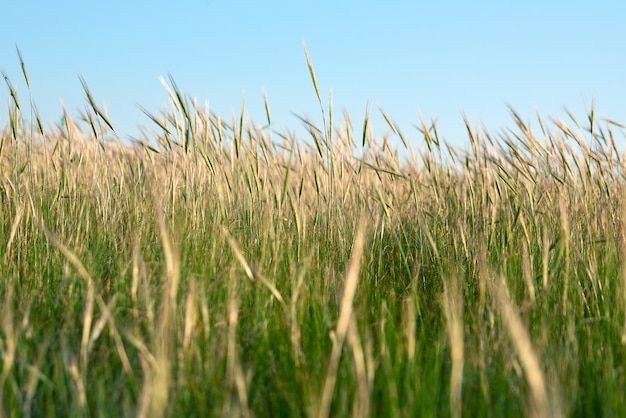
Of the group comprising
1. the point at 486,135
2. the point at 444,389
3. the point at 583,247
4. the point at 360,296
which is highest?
the point at 486,135

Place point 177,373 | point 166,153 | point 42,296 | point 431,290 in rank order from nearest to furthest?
point 177,373 → point 42,296 → point 431,290 → point 166,153

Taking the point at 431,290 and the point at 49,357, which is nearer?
the point at 49,357

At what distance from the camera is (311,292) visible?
198cm

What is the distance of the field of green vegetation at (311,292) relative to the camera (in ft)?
4.12

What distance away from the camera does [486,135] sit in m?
2.78

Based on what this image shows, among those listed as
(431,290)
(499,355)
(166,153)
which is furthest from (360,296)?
(166,153)

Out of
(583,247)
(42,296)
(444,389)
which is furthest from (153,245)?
(583,247)

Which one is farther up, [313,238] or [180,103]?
[180,103]

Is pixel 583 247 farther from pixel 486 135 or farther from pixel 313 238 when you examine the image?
pixel 313 238

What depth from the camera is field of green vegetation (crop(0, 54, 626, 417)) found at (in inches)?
49.5

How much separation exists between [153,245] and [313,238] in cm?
60

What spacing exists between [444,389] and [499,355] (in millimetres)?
173

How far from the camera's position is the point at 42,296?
6.57 ft

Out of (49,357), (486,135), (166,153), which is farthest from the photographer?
(166,153)
